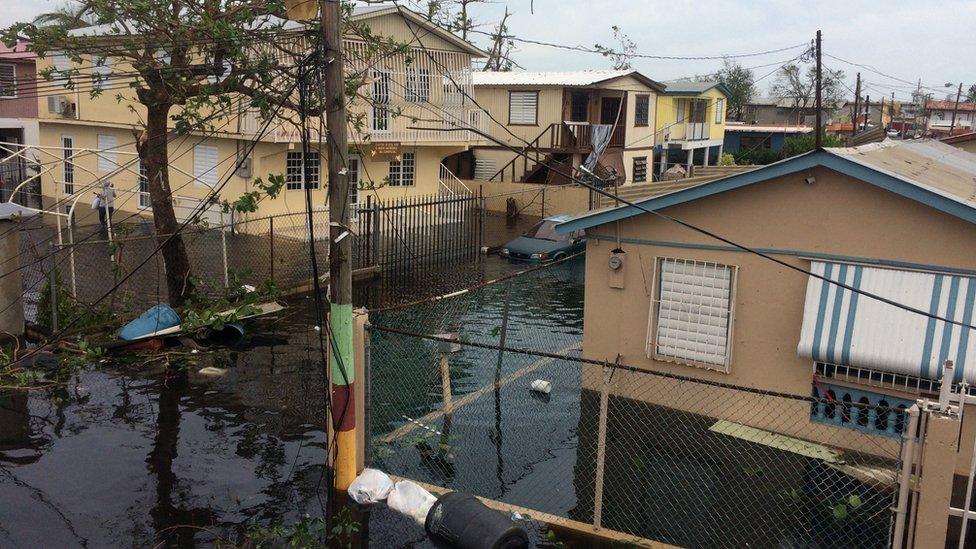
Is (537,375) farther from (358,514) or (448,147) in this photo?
(448,147)

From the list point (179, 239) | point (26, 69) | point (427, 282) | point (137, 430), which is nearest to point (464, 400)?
point (137, 430)

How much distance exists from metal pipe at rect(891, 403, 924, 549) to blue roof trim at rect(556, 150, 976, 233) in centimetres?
381

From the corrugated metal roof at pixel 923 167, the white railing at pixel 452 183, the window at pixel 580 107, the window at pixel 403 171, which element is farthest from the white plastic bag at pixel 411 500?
the window at pixel 580 107

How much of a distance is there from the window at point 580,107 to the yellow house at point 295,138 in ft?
20.0

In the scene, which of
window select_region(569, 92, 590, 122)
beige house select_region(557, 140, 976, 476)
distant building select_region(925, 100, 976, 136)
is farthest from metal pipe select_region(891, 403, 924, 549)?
distant building select_region(925, 100, 976, 136)

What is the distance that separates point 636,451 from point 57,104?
30.1 metres

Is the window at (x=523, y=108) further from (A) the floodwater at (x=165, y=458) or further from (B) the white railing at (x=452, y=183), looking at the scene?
(A) the floodwater at (x=165, y=458)

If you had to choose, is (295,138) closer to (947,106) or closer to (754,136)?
(754,136)

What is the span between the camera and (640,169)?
40.4 meters

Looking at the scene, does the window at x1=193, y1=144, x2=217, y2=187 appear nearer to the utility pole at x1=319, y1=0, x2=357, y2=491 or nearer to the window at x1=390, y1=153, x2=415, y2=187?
the window at x1=390, y1=153, x2=415, y2=187

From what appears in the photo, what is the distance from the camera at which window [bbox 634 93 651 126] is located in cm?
3909

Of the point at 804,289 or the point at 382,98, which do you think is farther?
the point at 382,98

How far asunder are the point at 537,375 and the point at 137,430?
539 centimetres

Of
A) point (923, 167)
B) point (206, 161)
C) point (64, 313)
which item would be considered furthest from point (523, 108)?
point (64, 313)
